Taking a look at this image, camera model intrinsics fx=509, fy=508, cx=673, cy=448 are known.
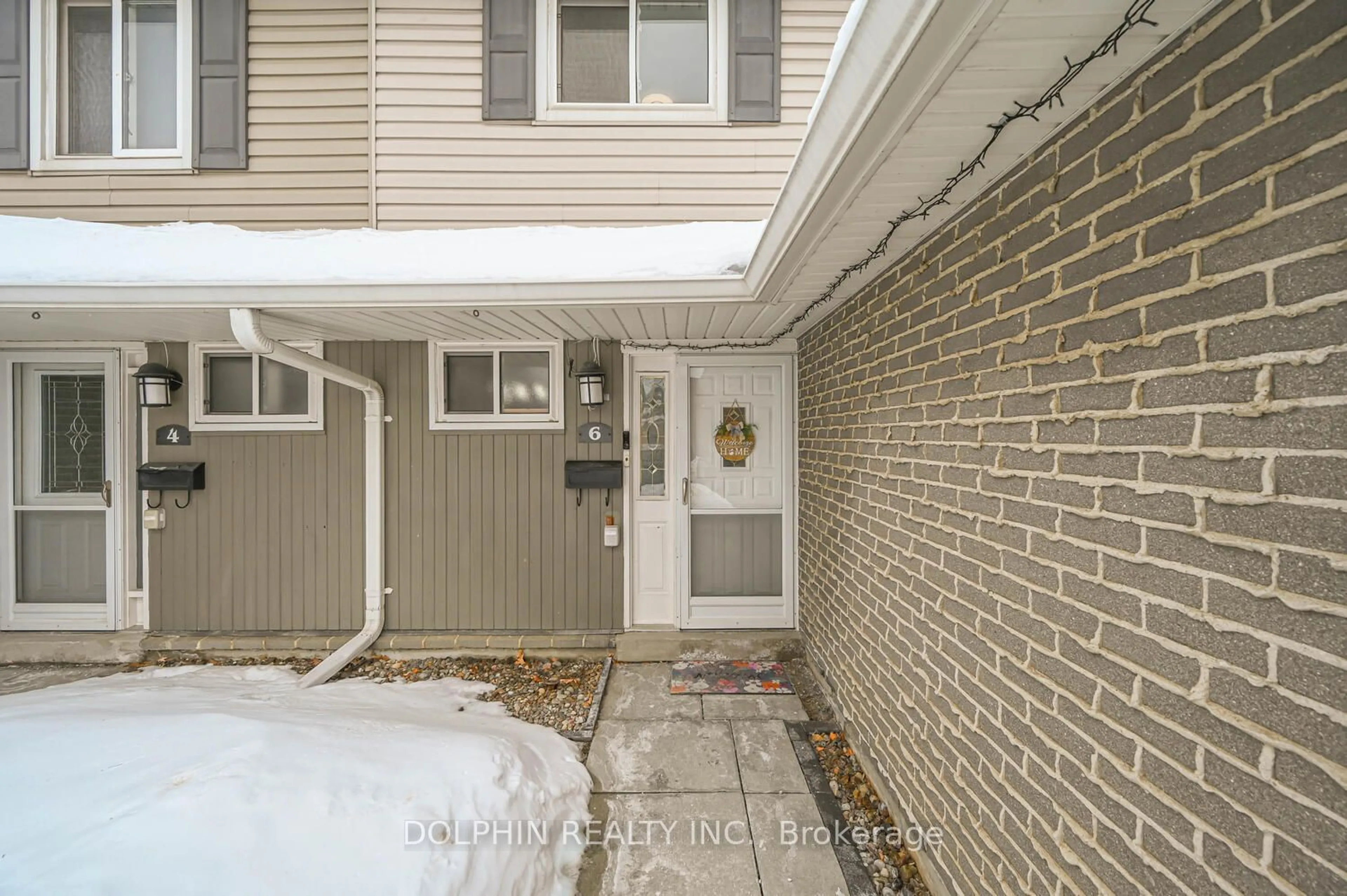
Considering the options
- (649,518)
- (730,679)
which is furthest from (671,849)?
(649,518)

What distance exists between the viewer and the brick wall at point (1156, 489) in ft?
2.75

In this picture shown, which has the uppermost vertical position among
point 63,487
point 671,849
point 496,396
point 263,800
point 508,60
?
point 508,60

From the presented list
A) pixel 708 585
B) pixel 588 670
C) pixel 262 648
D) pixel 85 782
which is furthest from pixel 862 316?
pixel 262 648

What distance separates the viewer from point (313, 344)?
4.11 m

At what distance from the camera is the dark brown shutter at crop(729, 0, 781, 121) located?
3.92m

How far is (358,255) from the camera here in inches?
122

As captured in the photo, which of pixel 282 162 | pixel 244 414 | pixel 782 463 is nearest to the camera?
pixel 282 162

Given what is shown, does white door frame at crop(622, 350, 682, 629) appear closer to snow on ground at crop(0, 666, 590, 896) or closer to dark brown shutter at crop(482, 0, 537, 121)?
snow on ground at crop(0, 666, 590, 896)

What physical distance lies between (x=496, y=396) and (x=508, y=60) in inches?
102

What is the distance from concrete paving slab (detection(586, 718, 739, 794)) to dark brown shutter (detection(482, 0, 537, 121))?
449 centimetres

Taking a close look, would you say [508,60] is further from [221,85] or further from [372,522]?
[372,522]

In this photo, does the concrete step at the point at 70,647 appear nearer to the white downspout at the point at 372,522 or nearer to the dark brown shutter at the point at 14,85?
the white downspout at the point at 372,522

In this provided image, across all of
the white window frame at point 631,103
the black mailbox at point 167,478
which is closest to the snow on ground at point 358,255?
the white window frame at point 631,103

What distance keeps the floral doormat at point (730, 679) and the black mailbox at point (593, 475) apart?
1513mm
